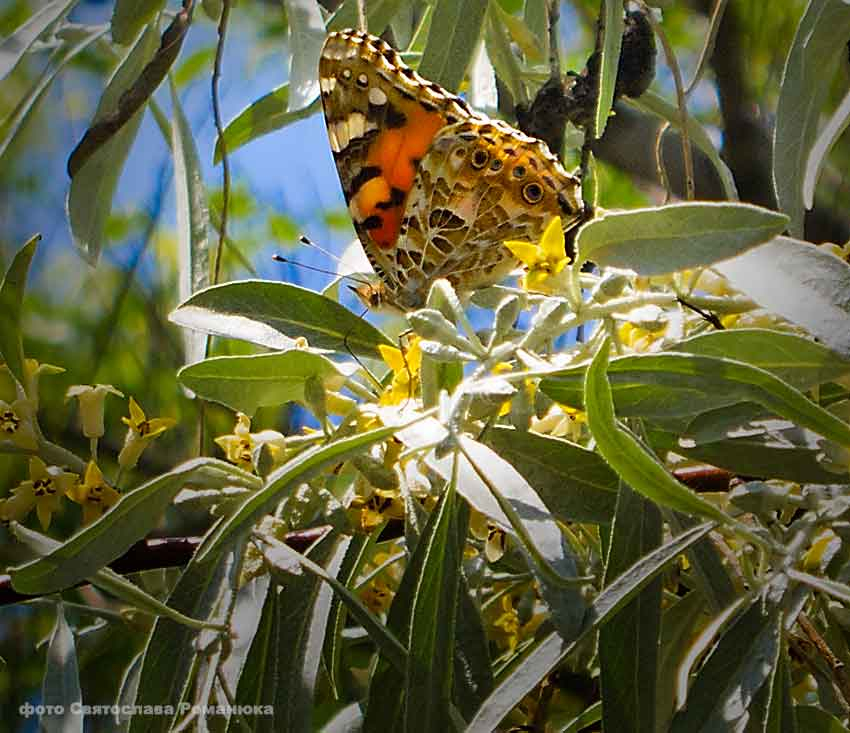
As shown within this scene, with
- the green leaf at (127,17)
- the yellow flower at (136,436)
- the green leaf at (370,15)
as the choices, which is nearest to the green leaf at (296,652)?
the yellow flower at (136,436)

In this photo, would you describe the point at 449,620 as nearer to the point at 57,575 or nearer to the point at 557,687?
the point at 57,575

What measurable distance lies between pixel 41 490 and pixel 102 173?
0.39 m

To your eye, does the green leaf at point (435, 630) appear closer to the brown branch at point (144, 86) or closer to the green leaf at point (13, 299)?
the green leaf at point (13, 299)

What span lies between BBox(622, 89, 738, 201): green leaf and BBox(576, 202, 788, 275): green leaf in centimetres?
53

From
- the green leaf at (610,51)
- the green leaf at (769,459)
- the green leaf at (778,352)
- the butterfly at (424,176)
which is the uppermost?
the green leaf at (610,51)

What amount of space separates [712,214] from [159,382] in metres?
1.01

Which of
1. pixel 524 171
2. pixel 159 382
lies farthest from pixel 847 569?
pixel 159 382

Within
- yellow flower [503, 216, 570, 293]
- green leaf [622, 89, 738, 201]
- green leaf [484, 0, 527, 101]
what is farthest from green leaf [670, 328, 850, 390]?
green leaf [484, 0, 527, 101]

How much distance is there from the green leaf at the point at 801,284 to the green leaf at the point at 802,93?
23 centimetres

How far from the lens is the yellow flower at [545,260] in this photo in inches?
28.6

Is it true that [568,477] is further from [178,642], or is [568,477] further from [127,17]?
[127,17]

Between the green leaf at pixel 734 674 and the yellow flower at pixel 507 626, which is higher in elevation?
the green leaf at pixel 734 674

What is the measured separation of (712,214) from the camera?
618 millimetres

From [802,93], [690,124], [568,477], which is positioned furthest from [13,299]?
[690,124]
